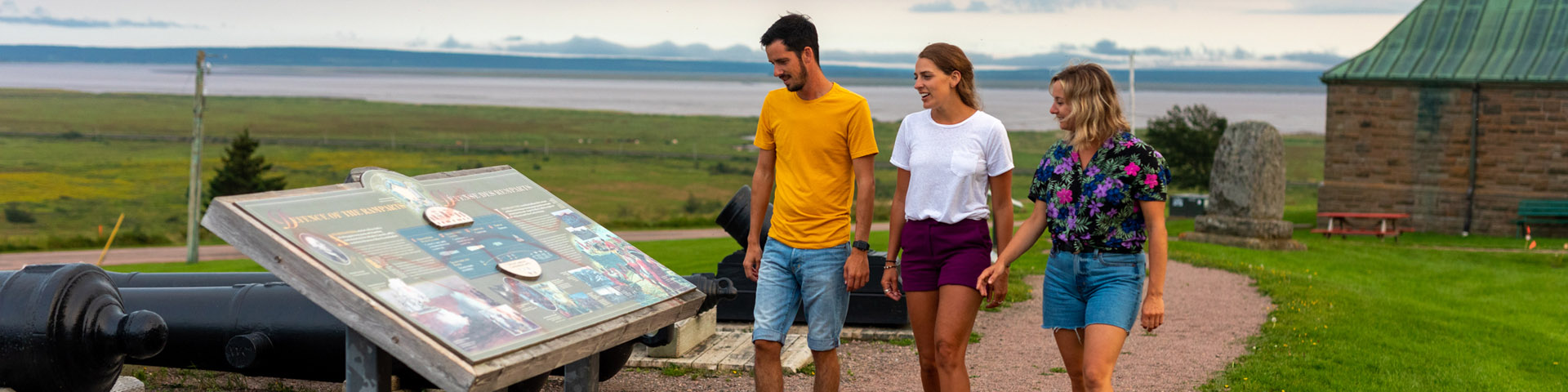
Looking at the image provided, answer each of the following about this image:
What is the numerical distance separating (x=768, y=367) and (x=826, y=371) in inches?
9.3

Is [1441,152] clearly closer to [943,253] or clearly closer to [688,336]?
[688,336]

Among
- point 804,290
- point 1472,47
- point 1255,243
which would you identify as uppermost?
point 1472,47

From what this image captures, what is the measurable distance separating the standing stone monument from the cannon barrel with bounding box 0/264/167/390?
15.3 meters

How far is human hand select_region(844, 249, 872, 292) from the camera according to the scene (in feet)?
14.3

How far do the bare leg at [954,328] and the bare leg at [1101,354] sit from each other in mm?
424

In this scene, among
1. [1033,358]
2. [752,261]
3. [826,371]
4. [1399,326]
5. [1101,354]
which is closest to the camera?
[1101,354]

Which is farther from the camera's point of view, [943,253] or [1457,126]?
[1457,126]

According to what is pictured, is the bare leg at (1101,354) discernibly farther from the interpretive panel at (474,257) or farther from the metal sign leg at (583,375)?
the metal sign leg at (583,375)

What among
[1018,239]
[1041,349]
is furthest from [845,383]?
[1018,239]

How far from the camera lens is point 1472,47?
24.5 metres

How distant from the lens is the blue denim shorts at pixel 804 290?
4.43m

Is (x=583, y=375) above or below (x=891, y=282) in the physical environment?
below

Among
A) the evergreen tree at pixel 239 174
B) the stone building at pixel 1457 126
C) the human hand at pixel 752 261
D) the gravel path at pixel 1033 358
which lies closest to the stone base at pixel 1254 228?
the gravel path at pixel 1033 358

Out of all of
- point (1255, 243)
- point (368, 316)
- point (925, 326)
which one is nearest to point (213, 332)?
point (368, 316)
